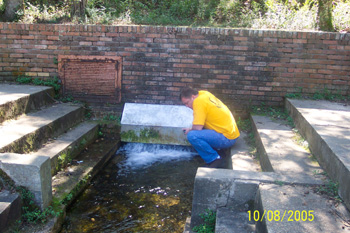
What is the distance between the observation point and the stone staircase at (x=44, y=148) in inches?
126

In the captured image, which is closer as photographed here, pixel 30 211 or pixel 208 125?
pixel 30 211

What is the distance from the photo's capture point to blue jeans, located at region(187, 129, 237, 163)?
4715 mm

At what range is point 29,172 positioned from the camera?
320cm

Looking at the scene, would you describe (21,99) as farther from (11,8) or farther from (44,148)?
(11,8)

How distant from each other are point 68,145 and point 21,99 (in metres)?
1.22

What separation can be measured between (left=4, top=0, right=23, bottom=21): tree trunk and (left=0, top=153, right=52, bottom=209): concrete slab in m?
5.04

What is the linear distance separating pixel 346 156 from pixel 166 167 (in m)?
2.95

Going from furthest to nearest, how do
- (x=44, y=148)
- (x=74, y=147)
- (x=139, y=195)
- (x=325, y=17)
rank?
(x=325, y=17), (x=74, y=147), (x=44, y=148), (x=139, y=195)

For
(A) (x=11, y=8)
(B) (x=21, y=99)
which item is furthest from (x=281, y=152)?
(A) (x=11, y=8)

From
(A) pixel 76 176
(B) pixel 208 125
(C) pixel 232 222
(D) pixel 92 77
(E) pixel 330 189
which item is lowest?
(A) pixel 76 176

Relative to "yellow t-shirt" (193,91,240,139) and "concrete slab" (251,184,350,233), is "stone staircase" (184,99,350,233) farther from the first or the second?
"yellow t-shirt" (193,91,240,139)

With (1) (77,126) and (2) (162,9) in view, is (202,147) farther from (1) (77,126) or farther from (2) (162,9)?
(2) (162,9)

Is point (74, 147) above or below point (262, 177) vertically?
below
